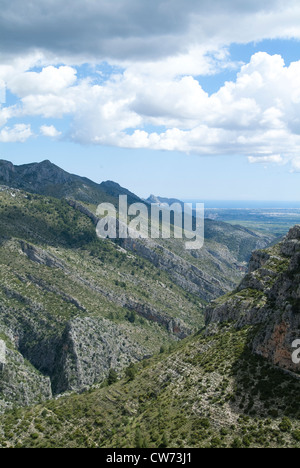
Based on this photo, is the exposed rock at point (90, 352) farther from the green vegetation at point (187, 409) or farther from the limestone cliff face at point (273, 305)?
the limestone cliff face at point (273, 305)

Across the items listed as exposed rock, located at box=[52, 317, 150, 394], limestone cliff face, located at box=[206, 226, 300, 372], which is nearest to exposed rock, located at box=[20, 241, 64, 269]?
exposed rock, located at box=[52, 317, 150, 394]

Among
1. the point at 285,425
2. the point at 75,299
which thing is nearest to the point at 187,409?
the point at 285,425

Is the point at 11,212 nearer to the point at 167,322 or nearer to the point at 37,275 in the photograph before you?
the point at 37,275

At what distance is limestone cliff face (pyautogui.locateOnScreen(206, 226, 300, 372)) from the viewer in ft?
166

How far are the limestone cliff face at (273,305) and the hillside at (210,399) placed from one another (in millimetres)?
178

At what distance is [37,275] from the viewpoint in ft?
441

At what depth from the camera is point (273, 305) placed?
58.7 metres

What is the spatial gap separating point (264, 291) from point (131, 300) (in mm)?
89092

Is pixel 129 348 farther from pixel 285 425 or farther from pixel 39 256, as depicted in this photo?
pixel 285 425

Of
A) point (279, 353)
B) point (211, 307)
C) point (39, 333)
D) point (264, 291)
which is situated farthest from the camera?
point (39, 333)

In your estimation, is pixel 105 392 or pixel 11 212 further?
pixel 11 212

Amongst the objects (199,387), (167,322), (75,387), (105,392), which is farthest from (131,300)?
(199,387)

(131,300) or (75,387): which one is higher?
(131,300)

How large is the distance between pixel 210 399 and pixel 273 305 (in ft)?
51.9
